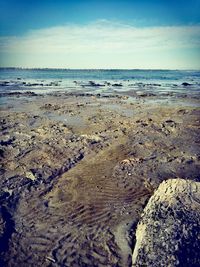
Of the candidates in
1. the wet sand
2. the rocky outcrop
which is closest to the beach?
the wet sand

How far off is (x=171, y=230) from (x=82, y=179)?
11.5 ft

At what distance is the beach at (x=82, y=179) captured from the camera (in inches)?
215

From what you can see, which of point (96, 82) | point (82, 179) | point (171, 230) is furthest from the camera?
point (96, 82)

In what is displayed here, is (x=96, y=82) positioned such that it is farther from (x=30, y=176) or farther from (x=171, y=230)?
(x=171, y=230)

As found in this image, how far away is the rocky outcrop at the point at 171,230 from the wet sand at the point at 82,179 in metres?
0.49

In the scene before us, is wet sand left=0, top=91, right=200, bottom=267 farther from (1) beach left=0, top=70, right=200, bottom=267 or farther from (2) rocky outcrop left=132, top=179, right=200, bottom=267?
(2) rocky outcrop left=132, top=179, right=200, bottom=267

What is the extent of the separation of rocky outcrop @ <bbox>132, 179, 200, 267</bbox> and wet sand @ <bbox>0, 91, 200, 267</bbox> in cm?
49

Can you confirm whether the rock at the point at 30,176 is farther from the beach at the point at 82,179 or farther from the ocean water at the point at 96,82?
the ocean water at the point at 96,82

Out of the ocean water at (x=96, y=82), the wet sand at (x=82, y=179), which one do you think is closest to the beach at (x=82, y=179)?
the wet sand at (x=82, y=179)

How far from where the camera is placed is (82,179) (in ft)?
26.3

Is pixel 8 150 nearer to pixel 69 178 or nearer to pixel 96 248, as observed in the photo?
pixel 69 178

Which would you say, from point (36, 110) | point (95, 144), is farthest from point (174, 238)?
point (36, 110)

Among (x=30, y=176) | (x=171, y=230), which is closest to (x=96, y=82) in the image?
(x=30, y=176)

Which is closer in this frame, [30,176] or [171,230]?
[171,230]
